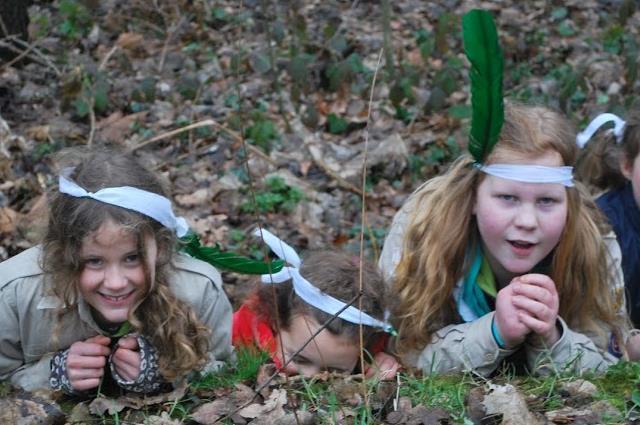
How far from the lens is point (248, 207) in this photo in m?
6.46

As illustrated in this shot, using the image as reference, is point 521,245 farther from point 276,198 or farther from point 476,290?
point 276,198

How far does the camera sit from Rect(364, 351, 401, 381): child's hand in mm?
3894

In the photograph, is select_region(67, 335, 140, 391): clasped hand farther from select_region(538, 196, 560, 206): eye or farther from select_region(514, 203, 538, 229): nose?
select_region(538, 196, 560, 206): eye

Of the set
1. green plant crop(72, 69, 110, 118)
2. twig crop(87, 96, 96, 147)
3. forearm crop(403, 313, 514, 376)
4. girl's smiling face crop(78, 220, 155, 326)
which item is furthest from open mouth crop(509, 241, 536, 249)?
green plant crop(72, 69, 110, 118)

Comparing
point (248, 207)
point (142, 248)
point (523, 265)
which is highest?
point (142, 248)

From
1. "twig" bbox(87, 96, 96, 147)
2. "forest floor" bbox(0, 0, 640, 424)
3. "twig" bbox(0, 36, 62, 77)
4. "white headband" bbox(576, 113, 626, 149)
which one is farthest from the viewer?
"twig" bbox(0, 36, 62, 77)

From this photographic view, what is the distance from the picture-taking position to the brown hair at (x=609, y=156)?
188 inches

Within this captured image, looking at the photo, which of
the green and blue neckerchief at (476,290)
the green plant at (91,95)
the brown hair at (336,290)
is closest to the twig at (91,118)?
the green plant at (91,95)

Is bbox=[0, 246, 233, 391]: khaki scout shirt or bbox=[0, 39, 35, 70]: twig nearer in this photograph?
bbox=[0, 246, 233, 391]: khaki scout shirt

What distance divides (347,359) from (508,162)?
3.76ft

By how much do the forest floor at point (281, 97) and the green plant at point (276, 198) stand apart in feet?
0.04

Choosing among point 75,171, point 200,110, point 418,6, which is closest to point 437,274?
point 75,171

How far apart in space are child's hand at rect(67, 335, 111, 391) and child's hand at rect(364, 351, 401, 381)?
115 centimetres

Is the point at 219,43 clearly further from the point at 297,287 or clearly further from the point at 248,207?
the point at 297,287
